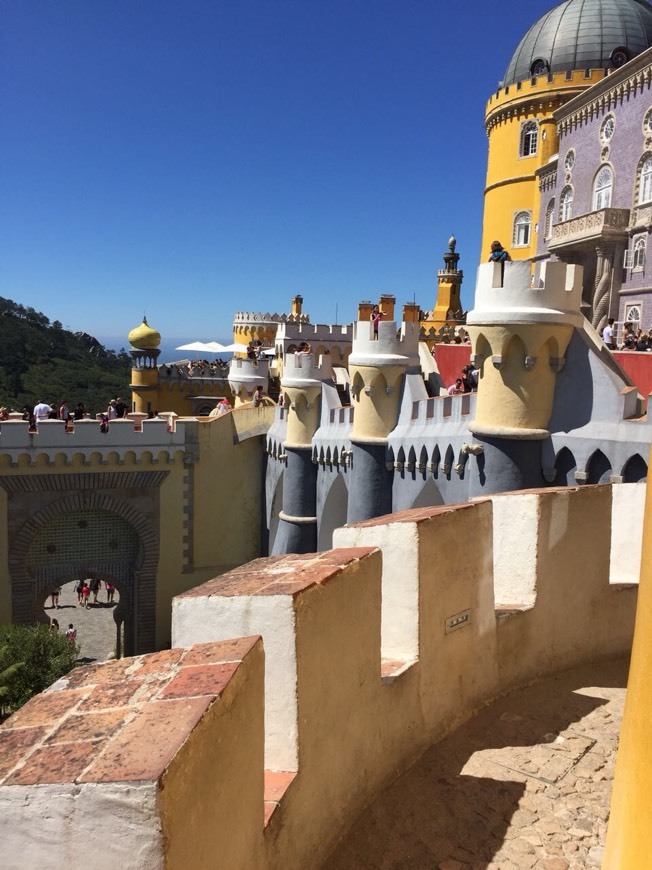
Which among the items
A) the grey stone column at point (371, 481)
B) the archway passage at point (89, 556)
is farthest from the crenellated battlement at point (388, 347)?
the archway passage at point (89, 556)

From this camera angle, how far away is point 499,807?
12.0 ft

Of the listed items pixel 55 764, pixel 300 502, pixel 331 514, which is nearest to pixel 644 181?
pixel 331 514

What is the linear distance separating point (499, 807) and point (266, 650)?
1.60 m

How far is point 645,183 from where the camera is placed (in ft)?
72.5

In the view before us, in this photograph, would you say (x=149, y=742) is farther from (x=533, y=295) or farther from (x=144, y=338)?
(x=144, y=338)

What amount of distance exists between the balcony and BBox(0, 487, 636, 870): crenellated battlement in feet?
65.4

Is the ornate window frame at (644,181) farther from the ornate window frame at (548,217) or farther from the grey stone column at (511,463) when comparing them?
the grey stone column at (511,463)

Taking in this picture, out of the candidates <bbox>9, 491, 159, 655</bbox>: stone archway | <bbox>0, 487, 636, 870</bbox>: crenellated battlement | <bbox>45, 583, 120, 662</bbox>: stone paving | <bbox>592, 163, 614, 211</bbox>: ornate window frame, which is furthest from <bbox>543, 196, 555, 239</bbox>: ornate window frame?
<bbox>0, 487, 636, 870</bbox>: crenellated battlement

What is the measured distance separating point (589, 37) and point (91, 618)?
29693 millimetres

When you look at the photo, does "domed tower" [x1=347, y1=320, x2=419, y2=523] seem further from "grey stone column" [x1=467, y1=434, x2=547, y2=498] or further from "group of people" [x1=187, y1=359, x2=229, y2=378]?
"group of people" [x1=187, y1=359, x2=229, y2=378]

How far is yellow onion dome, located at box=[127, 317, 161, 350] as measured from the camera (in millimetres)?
32438

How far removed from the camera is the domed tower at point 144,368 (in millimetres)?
32500

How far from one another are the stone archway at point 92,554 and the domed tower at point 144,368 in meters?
13.7

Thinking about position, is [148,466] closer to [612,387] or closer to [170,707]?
[612,387]
